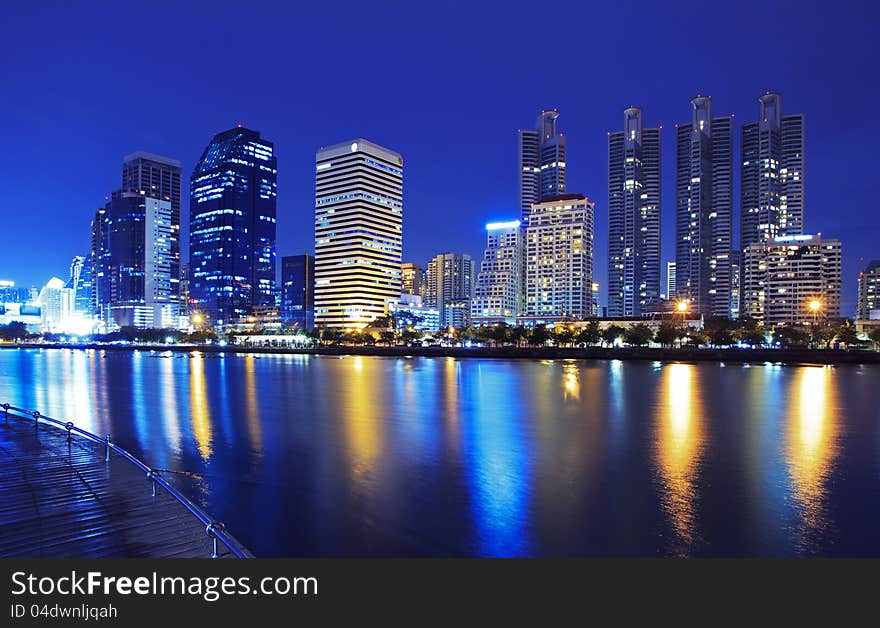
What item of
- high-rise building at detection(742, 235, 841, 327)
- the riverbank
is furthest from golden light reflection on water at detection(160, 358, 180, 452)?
high-rise building at detection(742, 235, 841, 327)

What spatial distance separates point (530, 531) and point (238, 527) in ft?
27.6

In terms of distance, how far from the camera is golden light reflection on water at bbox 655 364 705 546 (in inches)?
642

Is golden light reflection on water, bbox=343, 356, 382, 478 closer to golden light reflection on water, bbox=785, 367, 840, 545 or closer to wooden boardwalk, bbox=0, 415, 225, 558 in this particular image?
wooden boardwalk, bbox=0, 415, 225, 558

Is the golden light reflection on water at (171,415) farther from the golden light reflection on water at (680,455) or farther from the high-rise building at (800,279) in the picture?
the high-rise building at (800,279)

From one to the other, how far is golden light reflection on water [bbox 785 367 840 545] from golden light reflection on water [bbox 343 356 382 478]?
15718 millimetres

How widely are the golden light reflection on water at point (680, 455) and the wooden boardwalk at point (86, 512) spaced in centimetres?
1279

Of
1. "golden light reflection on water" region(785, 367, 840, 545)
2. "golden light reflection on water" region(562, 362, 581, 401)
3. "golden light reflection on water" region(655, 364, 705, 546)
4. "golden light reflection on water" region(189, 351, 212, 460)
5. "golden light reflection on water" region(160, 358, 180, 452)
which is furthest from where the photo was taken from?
"golden light reflection on water" region(562, 362, 581, 401)

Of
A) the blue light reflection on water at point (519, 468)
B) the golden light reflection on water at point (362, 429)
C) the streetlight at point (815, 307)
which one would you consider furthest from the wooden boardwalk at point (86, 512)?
the streetlight at point (815, 307)

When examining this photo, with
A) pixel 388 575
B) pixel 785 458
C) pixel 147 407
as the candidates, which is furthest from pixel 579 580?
pixel 147 407

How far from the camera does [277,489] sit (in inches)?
757

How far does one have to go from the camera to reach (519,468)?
23188 mm

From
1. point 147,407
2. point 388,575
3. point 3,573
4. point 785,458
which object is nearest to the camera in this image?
point 3,573

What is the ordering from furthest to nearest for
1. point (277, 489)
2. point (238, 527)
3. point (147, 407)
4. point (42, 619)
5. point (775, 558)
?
point (147, 407) < point (277, 489) < point (238, 527) < point (775, 558) < point (42, 619)

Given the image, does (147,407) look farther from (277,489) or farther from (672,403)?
(672,403)
